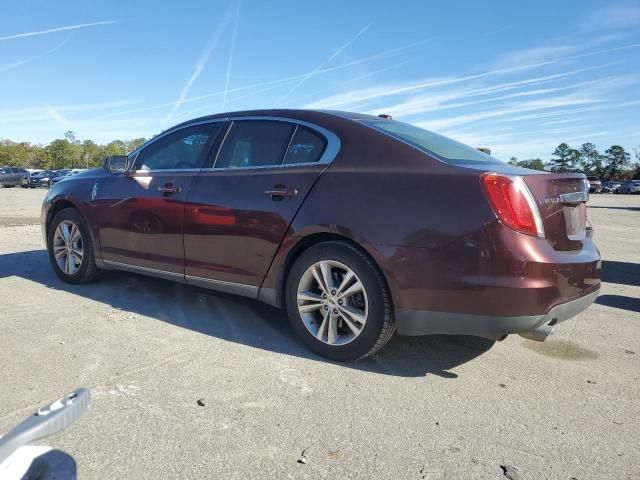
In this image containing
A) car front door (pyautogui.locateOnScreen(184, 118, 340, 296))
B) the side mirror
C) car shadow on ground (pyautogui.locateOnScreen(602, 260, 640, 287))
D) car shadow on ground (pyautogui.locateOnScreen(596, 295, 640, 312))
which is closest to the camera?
car front door (pyautogui.locateOnScreen(184, 118, 340, 296))

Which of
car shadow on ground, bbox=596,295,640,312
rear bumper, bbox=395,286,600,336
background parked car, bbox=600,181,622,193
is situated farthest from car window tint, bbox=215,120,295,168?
background parked car, bbox=600,181,622,193

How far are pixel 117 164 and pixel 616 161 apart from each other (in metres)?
136

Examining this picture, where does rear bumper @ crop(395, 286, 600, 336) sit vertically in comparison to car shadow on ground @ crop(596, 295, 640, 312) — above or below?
above

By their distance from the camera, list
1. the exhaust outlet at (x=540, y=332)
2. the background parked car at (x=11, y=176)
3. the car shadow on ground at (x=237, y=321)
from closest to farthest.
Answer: the exhaust outlet at (x=540, y=332), the car shadow on ground at (x=237, y=321), the background parked car at (x=11, y=176)

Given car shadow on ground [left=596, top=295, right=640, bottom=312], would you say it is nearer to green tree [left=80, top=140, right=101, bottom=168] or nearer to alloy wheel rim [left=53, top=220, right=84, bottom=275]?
alloy wheel rim [left=53, top=220, right=84, bottom=275]

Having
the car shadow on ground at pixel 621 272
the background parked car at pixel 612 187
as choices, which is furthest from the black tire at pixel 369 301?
the background parked car at pixel 612 187

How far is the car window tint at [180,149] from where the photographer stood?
167 inches

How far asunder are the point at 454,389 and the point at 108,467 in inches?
73.0

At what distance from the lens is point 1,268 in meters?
6.03

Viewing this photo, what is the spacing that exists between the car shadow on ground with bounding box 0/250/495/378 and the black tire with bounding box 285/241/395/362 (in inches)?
4.2

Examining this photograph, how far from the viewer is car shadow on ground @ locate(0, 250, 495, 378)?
3.41 metres

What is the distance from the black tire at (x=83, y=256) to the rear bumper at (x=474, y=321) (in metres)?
3.32

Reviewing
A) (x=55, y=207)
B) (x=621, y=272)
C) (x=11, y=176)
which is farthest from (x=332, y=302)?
(x=11, y=176)

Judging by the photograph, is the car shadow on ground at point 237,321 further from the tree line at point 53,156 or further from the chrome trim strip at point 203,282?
the tree line at point 53,156
